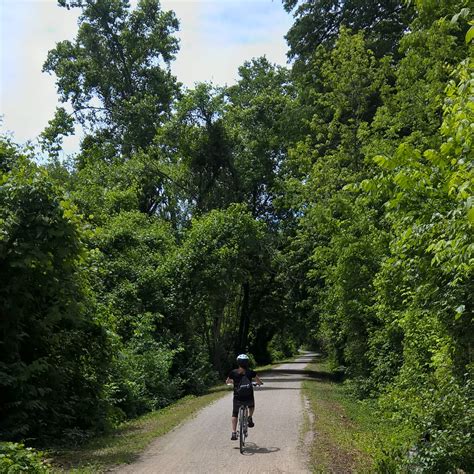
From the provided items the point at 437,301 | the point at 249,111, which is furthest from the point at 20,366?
the point at 249,111

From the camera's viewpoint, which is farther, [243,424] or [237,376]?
[237,376]

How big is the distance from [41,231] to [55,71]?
3804 centimetres

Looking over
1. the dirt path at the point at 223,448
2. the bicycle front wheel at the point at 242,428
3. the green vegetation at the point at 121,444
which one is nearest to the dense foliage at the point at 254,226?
the green vegetation at the point at 121,444

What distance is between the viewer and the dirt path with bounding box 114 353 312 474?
911cm

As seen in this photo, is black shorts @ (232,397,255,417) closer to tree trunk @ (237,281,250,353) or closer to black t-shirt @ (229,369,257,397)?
black t-shirt @ (229,369,257,397)

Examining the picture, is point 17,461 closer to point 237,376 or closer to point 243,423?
point 243,423

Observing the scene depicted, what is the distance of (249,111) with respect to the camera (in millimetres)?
36875

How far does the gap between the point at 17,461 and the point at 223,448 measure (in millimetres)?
4159

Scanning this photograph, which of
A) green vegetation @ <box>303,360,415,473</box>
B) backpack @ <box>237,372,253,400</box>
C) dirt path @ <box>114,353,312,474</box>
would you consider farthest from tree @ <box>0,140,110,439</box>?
green vegetation @ <box>303,360,415,473</box>

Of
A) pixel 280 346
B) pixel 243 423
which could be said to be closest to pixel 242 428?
pixel 243 423

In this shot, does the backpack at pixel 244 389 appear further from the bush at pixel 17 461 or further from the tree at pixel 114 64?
the tree at pixel 114 64

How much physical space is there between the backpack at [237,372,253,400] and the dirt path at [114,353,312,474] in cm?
94

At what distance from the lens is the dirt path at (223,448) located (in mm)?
9109

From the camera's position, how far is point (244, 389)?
427 inches
